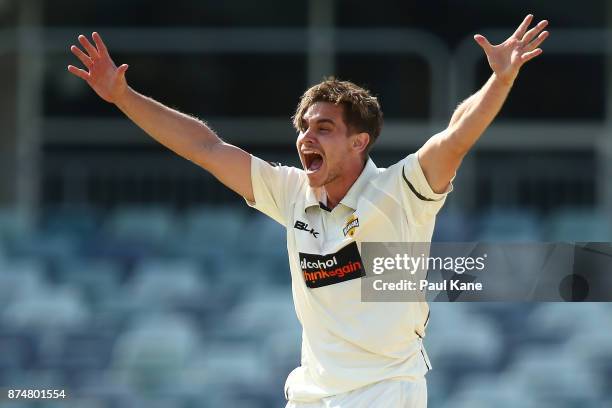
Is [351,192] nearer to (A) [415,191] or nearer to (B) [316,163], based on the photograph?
(B) [316,163]

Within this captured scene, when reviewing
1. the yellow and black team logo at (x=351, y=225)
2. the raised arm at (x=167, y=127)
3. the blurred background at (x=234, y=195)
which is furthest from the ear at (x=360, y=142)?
the blurred background at (x=234, y=195)

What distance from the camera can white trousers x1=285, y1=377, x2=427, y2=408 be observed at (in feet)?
14.3

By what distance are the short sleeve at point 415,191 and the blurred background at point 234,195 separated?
11.2 ft

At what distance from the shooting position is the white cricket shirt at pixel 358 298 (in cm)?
438

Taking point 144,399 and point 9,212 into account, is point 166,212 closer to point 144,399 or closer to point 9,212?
point 9,212

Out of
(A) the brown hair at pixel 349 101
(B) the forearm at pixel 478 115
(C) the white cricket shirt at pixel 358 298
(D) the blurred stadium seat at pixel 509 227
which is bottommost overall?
(C) the white cricket shirt at pixel 358 298

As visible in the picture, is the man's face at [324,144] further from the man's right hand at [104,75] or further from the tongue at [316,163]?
the man's right hand at [104,75]

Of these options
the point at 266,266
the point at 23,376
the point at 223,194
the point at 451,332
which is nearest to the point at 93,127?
the point at 223,194

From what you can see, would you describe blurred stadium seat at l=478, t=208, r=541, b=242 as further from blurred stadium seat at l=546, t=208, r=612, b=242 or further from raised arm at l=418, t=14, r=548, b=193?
raised arm at l=418, t=14, r=548, b=193

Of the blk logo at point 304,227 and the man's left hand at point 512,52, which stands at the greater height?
the man's left hand at point 512,52

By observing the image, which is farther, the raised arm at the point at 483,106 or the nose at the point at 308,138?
the nose at the point at 308,138

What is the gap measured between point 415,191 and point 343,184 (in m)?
0.36
